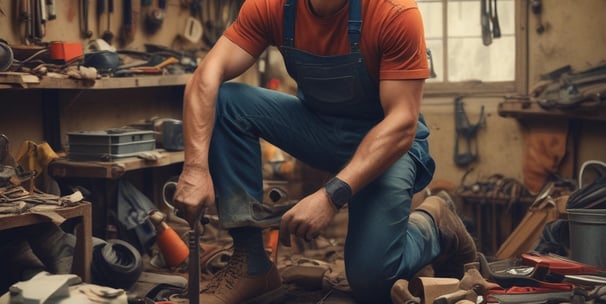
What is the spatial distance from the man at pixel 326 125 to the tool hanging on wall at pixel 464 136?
2666mm

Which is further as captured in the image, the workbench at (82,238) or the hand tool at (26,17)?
the hand tool at (26,17)

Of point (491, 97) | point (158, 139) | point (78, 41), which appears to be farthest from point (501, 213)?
point (78, 41)

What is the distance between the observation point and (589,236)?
405 centimetres

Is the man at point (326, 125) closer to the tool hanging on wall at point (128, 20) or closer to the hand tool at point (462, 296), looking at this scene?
the hand tool at point (462, 296)

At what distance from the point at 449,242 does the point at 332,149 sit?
653mm

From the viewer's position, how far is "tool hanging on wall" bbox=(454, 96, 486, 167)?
6.38m

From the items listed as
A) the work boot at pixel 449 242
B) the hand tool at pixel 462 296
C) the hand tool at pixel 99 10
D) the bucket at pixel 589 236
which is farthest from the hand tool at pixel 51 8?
the bucket at pixel 589 236

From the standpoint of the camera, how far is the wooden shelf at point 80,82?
4066 mm

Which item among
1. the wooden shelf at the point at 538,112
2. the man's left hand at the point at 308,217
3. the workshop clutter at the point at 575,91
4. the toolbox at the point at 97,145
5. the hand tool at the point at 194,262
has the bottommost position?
the hand tool at the point at 194,262

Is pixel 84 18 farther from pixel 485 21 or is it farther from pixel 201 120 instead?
pixel 485 21

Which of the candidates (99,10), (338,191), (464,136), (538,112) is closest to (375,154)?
(338,191)

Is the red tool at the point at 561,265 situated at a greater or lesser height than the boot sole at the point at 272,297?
greater

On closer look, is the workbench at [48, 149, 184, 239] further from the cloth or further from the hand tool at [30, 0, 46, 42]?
the hand tool at [30, 0, 46, 42]

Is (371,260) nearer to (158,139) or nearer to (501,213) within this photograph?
(158,139)
